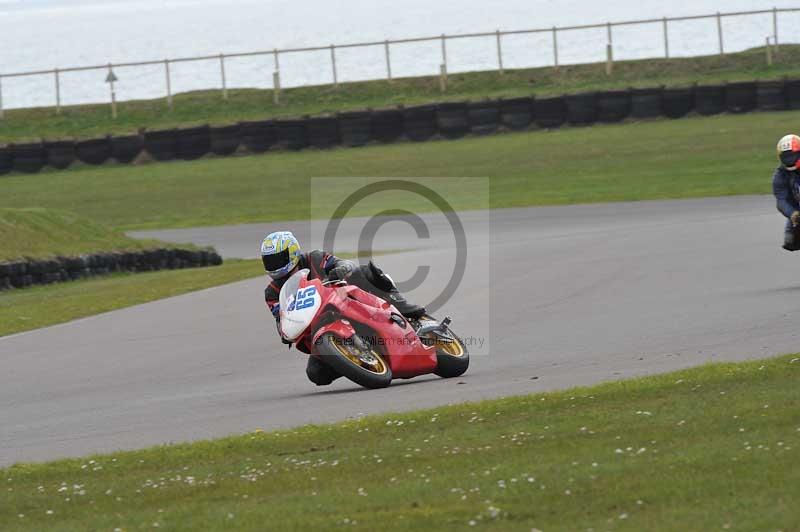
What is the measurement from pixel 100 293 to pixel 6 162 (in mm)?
22394

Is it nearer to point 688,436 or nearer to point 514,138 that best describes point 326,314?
point 688,436

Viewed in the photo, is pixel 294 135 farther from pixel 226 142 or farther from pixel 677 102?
pixel 677 102

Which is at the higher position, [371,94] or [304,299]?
[371,94]

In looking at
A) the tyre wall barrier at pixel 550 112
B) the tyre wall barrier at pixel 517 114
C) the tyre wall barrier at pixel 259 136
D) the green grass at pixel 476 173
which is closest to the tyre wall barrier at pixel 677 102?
the green grass at pixel 476 173

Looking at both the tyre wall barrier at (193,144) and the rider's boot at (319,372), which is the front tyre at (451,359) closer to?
the rider's boot at (319,372)

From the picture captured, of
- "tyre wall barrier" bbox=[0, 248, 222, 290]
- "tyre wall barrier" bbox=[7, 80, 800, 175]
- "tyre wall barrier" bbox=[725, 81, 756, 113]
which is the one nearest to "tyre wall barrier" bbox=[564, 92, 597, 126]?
"tyre wall barrier" bbox=[7, 80, 800, 175]

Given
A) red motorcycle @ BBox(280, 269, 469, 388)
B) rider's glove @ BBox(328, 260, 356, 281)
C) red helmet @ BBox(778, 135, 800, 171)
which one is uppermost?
red helmet @ BBox(778, 135, 800, 171)

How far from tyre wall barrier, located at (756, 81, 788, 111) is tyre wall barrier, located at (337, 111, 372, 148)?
1022 cm

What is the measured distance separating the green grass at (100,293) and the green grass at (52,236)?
919mm

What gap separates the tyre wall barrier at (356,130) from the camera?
39.0 metres

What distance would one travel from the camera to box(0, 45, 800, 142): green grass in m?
43.2

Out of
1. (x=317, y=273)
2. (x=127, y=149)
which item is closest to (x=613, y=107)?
(x=127, y=149)

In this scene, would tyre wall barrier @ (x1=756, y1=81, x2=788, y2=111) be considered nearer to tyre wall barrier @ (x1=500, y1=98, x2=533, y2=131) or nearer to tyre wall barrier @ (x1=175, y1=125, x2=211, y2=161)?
tyre wall barrier @ (x1=500, y1=98, x2=533, y2=131)

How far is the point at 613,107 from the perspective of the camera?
3803 cm
